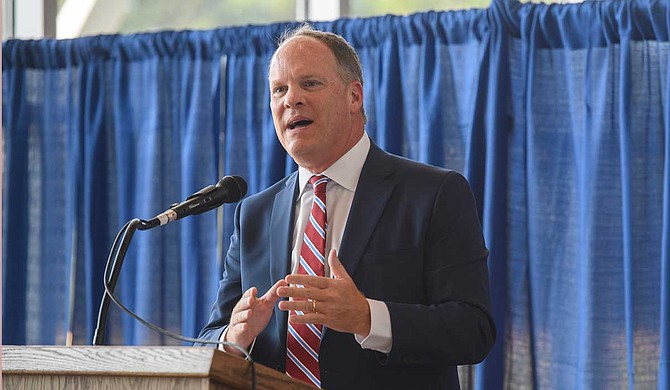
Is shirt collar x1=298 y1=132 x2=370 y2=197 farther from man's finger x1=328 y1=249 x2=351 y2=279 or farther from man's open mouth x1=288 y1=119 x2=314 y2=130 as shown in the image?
man's finger x1=328 y1=249 x2=351 y2=279

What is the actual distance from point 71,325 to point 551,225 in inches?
74.8

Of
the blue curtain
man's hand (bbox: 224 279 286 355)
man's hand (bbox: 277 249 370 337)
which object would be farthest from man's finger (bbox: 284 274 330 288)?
the blue curtain

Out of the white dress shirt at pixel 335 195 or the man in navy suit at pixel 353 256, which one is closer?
the man in navy suit at pixel 353 256

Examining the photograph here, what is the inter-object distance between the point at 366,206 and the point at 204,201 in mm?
363

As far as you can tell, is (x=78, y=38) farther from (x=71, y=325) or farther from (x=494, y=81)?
(x=494, y=81)

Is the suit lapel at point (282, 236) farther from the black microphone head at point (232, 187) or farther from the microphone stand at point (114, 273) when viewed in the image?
the microphone stand at point (114, 273)

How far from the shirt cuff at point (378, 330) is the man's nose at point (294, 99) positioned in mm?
578

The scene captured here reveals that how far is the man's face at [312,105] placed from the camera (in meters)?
2.09

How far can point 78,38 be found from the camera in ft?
12.3

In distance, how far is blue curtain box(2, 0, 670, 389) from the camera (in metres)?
2.93

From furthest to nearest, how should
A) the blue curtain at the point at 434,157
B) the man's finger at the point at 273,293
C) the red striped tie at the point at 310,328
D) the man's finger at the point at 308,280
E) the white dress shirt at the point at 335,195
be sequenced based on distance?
the blue curtain at the point at 434,157, the white dress shirt at the point at 335,195, the red striped tie at the point at 310,328, the man's finger at the point at 273,293, the man's finger at the point at 308,280

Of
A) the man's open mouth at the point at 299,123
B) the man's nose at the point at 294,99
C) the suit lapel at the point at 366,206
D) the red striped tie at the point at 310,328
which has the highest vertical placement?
the man's nose at the point at 294,99

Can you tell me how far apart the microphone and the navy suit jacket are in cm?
20

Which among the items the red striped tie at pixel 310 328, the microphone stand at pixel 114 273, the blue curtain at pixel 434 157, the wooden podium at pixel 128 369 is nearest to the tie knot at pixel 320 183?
the red striped tie at pixel 310 328
